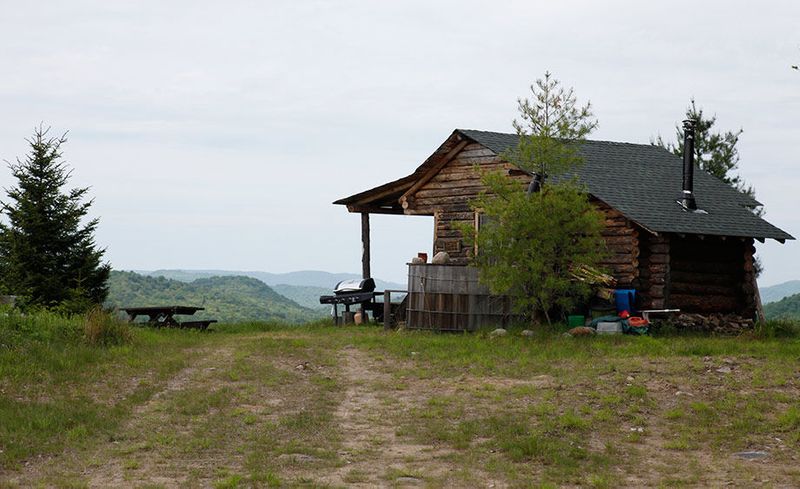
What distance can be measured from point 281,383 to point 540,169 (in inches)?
400

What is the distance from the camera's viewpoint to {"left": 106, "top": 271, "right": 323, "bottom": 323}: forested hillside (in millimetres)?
53969

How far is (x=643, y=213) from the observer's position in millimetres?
23906

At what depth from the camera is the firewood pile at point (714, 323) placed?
23.8 meters

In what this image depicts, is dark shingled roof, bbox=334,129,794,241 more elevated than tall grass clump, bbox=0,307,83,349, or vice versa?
dark shingled roof, bbox=334,129,794,241

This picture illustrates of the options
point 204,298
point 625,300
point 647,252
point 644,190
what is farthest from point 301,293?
point 625,300

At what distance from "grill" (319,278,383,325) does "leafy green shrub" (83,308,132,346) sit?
28.6ft

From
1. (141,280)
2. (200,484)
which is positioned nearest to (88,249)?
(200,484)

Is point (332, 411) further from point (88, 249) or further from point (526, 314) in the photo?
point (88, 249)

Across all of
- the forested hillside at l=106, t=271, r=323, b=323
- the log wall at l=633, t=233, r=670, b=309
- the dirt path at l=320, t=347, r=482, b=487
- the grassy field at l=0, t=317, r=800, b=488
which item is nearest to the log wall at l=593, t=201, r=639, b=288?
the log wall at l=633, t=233, r=670, b=309

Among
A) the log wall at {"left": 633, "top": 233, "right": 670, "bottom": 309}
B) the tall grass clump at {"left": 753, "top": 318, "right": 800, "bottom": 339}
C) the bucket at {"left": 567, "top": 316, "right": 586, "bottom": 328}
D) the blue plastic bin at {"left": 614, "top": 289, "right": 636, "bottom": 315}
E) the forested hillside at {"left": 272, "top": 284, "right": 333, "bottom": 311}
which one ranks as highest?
the log wall at {"left": 633, "top": 233, "right": 670, "bottom": 309}

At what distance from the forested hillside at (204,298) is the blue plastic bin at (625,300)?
94.5 feet

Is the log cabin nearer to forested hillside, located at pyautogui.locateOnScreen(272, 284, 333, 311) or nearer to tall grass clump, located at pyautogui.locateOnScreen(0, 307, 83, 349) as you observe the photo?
tall grass clump, located at pyautogui.locateOnScreen(0, 307, 83, 349)

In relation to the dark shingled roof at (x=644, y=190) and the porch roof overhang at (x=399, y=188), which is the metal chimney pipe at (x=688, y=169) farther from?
the porch roof overhang at (x=399, y=188)

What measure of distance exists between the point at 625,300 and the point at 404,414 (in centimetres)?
1153
